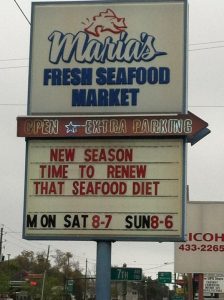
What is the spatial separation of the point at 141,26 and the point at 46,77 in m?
2.07

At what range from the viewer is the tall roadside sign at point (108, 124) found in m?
14.1

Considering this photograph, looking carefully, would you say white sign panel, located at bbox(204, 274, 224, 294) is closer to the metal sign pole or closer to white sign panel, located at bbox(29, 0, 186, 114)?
the metal sign pole

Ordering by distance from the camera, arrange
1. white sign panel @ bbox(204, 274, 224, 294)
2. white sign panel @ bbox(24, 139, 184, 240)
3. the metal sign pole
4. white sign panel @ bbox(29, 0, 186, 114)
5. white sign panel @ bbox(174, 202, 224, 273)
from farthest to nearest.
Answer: white sign panel @ bbox(204, 274, 224, 294) < white sign panel @ bbox(174, 202, 224, 273) < the metal sign pole < white sign panel @ bbox(29, 0, 186, 114) < white sign panel @ bbox(24, 139, 184, 240)

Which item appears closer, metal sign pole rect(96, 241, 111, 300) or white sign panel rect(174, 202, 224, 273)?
metal sign pole rect(96, 241, 111, 300)

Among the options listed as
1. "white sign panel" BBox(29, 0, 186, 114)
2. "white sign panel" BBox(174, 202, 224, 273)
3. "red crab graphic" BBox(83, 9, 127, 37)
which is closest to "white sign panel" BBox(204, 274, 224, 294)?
"white sign panel" BBox(174, 202, 224, 273)

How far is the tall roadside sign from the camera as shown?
46.3 feet

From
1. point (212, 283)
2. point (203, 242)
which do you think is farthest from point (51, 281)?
point (203, 242)

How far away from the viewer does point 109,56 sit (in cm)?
1462

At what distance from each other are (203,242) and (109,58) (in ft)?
44.2

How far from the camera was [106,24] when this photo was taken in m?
14.8

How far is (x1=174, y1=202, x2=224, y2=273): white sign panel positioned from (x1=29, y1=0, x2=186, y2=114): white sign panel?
41.2 ft

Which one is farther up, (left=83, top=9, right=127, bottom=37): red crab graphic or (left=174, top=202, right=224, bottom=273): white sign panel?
(left=83, top=9, right=127, bottom=37): red crab graphic

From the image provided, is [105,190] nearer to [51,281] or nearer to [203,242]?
[203,242]

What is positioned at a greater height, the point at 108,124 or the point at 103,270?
the point at 108,124
